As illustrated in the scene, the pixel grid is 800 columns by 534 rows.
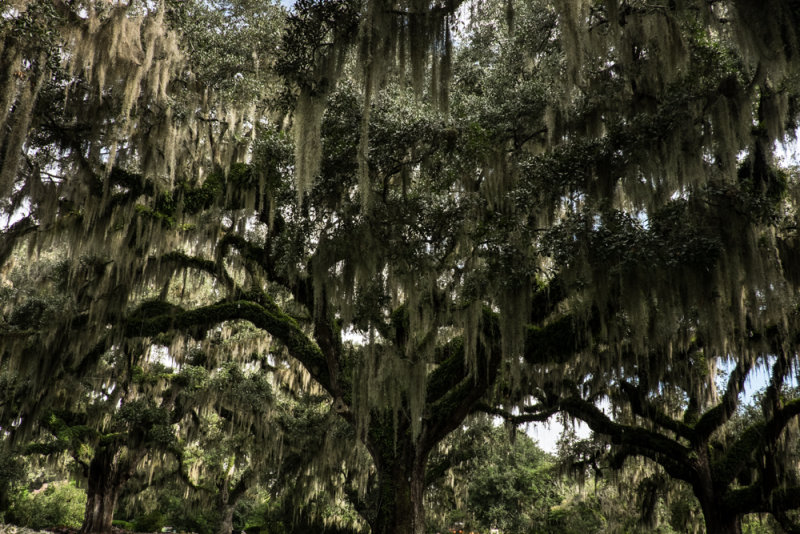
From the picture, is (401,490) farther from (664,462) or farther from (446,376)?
(664,462)

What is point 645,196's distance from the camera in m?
7.05

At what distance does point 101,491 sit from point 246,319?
27.6 feet

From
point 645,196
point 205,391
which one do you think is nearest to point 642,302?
point 645,196

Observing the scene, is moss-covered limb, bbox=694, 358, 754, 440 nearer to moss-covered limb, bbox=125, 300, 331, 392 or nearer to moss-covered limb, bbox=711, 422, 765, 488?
moss-covered limb, bbox=711, 422, 765, 488

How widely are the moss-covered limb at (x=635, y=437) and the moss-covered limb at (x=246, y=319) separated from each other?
4.61 m

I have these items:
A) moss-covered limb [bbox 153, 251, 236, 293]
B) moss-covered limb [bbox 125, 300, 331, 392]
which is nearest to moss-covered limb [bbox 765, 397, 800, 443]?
moss-covered limb [bbox 125, 300, 331, 392]

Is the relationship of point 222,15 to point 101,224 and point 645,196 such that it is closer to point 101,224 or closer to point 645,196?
point 101,224

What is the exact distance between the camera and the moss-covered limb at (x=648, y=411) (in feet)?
32.6

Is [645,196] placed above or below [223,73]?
below

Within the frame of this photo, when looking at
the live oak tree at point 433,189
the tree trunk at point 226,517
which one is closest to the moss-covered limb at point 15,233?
the live oak tree at point 433,189

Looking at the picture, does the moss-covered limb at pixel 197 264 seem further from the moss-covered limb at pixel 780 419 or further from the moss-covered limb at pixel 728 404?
the moss-covered limb at pixel 780 419

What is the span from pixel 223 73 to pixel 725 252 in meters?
7.86

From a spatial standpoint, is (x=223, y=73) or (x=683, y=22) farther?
(x=223, y=73)

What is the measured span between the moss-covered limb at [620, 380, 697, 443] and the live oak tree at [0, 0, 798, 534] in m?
0.20
